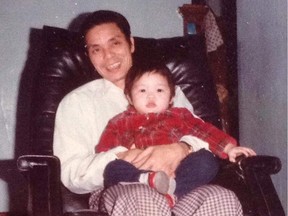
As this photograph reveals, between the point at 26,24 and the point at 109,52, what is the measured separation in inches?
43.5

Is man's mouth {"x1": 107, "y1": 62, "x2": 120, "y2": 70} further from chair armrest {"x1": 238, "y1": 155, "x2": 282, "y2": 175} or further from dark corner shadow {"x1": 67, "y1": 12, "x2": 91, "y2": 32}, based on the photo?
dark corner shadow {"x1": 67, "y1": 12, "x2": 91, "y2": 32}

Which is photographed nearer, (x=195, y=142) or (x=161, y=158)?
(x=161, y=158)

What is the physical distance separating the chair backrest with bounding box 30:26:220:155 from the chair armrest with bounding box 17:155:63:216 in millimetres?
505

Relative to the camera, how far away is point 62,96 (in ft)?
6.81

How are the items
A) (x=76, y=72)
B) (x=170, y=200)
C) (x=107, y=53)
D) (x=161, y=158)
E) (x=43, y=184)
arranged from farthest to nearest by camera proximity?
(x=76, y=72) < (x=107, y=53) < (x=161, y=158) < (x=170, y=200) < (x=43, y=184)

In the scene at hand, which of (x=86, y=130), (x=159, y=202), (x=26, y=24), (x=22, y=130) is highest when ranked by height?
(x=26, y=24)

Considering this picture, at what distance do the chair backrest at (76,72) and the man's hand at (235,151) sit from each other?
38 cm

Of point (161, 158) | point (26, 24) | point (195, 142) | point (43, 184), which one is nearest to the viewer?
point (43, 184)

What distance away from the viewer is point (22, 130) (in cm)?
300

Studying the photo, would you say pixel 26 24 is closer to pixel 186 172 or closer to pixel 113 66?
pixel 113 66

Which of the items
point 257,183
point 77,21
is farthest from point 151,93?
point 77,21

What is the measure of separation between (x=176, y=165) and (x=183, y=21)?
1.52 metres

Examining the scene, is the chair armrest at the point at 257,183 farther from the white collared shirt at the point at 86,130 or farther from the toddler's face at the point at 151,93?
the toddler's face at the point at 151,93

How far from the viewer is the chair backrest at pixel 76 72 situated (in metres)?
2.03
